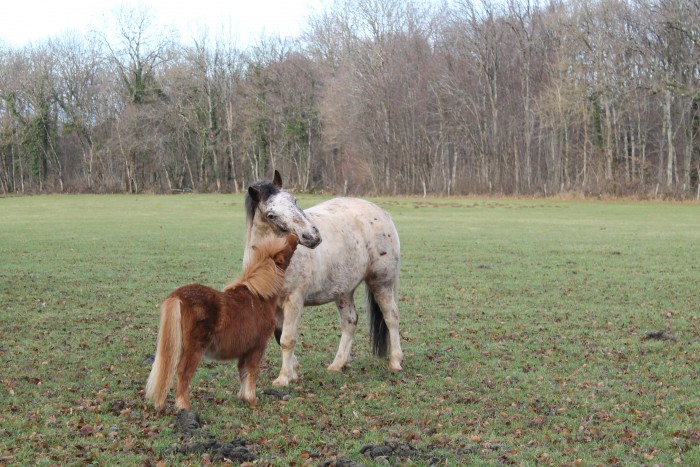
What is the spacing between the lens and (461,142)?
200 feet

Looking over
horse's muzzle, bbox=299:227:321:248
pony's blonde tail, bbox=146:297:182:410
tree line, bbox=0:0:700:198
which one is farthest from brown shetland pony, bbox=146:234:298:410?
tree line, bbox=0:0:700:198

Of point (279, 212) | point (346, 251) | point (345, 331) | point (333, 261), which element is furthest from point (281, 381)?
point (279, 212)

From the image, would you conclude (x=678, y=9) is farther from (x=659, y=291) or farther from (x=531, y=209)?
(x=659, y=291)

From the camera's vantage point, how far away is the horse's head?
705 centimetres

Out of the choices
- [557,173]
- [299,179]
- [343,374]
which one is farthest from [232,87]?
[343,374]

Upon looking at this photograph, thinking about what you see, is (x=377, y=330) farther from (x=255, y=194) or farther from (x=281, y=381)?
(x=255, y=194)

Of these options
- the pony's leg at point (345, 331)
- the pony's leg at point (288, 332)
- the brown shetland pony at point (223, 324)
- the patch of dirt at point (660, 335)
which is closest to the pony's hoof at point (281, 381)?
the pony's leg at point (288, 332)

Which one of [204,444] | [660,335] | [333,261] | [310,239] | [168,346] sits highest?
[310,239]

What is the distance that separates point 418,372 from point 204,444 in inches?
133

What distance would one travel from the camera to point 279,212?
284 inches

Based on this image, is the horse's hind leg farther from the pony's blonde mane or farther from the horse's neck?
the horse's neck

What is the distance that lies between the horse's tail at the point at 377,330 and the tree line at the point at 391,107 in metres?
43.7

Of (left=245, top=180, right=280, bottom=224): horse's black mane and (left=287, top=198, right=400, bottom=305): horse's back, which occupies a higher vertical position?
(left=245, top=180, right=280, bottom=224): horse's black mane

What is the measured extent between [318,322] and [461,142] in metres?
51.7
